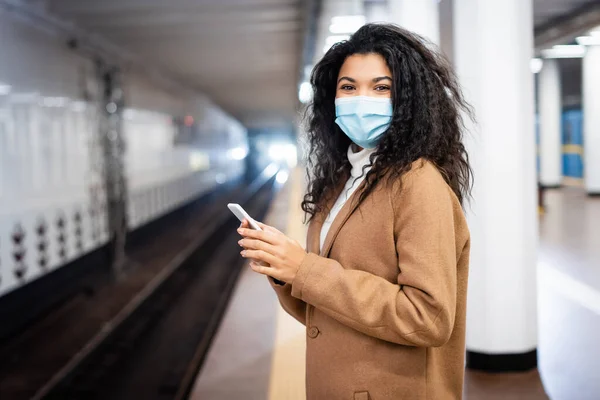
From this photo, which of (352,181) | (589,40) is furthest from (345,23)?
(352,181)

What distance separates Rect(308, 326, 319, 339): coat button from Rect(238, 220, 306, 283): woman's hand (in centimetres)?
18

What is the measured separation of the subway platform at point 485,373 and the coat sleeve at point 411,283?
84.2 inches

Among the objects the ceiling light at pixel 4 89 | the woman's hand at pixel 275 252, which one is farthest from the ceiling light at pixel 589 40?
the woman's hand at pixel 275 252

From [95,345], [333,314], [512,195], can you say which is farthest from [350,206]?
[95,345]

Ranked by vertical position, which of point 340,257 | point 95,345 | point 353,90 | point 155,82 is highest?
point 155,82

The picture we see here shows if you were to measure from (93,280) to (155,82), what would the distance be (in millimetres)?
6837

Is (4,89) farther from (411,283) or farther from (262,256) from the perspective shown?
(411,283)

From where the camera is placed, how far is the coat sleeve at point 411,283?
4.55 feet

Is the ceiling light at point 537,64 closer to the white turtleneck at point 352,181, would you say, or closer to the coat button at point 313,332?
the white turtleneck at point 352,181

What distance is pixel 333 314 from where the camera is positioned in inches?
57.0

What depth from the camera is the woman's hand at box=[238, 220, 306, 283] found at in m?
1.48

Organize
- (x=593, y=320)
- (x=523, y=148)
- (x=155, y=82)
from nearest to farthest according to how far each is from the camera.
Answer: (x=523, y=148)
(x=593, y=320)
(x=155, y=82)

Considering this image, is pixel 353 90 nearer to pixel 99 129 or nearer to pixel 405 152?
pixel 405 152

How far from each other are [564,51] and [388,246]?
1463 centimetres
